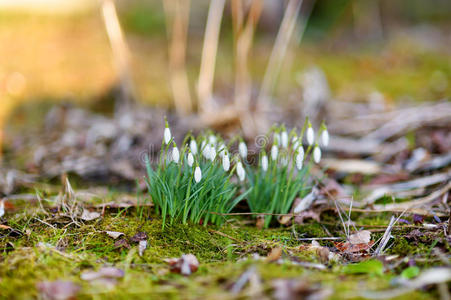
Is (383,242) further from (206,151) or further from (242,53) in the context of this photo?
(242,53)

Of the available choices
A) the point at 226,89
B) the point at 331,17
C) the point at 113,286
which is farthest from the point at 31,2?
the point at 113,286

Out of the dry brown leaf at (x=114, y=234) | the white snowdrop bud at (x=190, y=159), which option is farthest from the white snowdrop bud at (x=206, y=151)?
the dry brown leaf at (x=114, y=234)

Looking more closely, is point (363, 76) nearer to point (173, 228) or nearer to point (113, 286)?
point (173, 228)

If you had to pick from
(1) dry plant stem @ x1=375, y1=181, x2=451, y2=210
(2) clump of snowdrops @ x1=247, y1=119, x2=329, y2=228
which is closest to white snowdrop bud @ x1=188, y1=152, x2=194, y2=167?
(2) clump of snowdrops @ x1=247, y1=119, x2=329, y2=228

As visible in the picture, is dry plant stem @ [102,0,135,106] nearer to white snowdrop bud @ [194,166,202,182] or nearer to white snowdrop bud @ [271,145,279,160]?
white snowdrop bud @ [271,145,279,160]

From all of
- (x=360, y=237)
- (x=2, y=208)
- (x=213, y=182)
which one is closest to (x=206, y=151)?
(x=213, y=182)

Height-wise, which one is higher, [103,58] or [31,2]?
[31,2]
